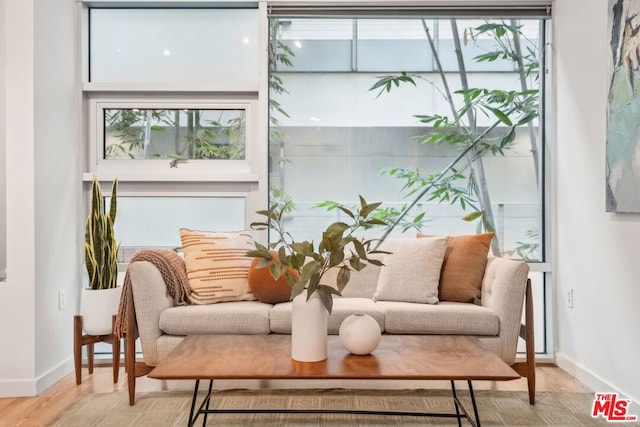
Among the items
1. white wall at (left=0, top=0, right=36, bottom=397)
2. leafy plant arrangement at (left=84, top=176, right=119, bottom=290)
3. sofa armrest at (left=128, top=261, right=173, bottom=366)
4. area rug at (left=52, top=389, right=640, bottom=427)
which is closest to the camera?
area rug at (left=52, top=389, right=640, bottom=427)

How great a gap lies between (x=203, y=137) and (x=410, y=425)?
2.36 m

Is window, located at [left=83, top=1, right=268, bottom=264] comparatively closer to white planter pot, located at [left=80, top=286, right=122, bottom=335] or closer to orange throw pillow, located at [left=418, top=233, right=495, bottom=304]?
white planter pot, located at [left=80, top=286, right=122, bottom=335]

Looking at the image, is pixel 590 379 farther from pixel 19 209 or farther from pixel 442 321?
pixel 19 209

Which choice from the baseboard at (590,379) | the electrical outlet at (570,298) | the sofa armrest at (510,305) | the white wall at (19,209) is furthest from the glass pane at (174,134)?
the baseboard at (590,379)

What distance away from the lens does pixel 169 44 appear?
4.15 meters

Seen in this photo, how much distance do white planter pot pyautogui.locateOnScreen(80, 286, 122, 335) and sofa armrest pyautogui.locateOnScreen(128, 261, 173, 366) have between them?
41 cm

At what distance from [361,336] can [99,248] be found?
189 centimetres

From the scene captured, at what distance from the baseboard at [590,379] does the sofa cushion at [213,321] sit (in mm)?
1782

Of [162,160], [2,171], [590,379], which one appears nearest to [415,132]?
[162,160]

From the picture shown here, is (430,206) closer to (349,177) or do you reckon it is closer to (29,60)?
(349,177)

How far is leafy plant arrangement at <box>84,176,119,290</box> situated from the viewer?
353 cm

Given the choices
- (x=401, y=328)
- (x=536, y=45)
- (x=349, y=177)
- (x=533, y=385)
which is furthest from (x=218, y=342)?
(x=536, y=45)

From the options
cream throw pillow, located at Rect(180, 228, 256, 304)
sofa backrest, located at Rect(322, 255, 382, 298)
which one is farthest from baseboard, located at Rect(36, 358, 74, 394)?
sofa backrest, located at Rect(322, 255, 382, 298)

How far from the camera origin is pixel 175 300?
10.9 feet
